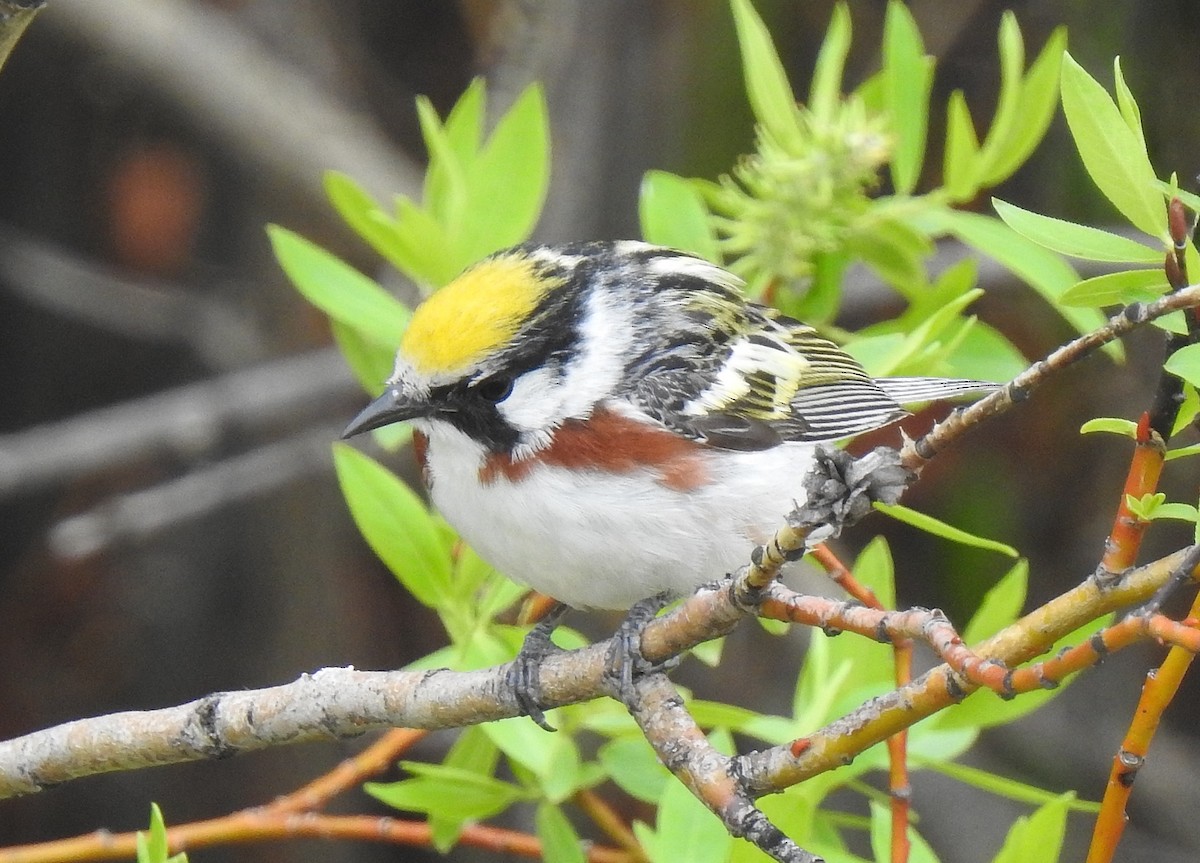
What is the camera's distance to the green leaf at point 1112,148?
127 cm

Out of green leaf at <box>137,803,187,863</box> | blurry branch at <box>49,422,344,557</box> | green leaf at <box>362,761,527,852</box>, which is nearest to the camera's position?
green leaf at <box>137,803,187,863</box>

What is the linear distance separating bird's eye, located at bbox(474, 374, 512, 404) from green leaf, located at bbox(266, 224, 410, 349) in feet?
0.58

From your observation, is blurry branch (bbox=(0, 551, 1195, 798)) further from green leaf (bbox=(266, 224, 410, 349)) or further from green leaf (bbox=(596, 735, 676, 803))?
green leaf (bbox=(266, 224, 410, 349))

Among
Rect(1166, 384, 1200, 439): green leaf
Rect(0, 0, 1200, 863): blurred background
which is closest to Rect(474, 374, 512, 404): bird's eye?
Rect(1166, 384, 1200, 439): green leaf

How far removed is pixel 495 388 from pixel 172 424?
1918 mm

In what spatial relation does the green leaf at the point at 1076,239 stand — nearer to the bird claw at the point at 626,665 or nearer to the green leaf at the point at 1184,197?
the green leaf at the point at 1184,197

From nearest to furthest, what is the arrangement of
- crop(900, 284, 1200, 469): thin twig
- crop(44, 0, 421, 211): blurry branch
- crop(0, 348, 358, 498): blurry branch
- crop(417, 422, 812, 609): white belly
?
crop(900, 284, 1200, 469): thin twig, crop(417, 422, 812, 609): white belly, crop(0, 348, 358, 498): blurry branch, crop(44, 0, 421, 211): blurry branch

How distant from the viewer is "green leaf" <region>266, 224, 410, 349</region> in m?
2.09

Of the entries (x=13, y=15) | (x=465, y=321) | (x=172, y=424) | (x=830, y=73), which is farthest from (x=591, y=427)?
(x=172, y=424)

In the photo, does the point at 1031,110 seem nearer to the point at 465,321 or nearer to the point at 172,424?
the point at 465,321

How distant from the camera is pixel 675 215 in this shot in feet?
7.30

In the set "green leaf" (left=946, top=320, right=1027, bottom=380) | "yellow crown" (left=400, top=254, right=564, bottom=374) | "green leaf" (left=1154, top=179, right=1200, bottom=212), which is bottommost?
"green leaf" (left=1154, top=179, right=1200, bottom=212)

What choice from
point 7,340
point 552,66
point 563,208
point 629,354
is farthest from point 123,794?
point 629,354

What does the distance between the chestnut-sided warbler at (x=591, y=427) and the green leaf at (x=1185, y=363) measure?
2.46 feet
